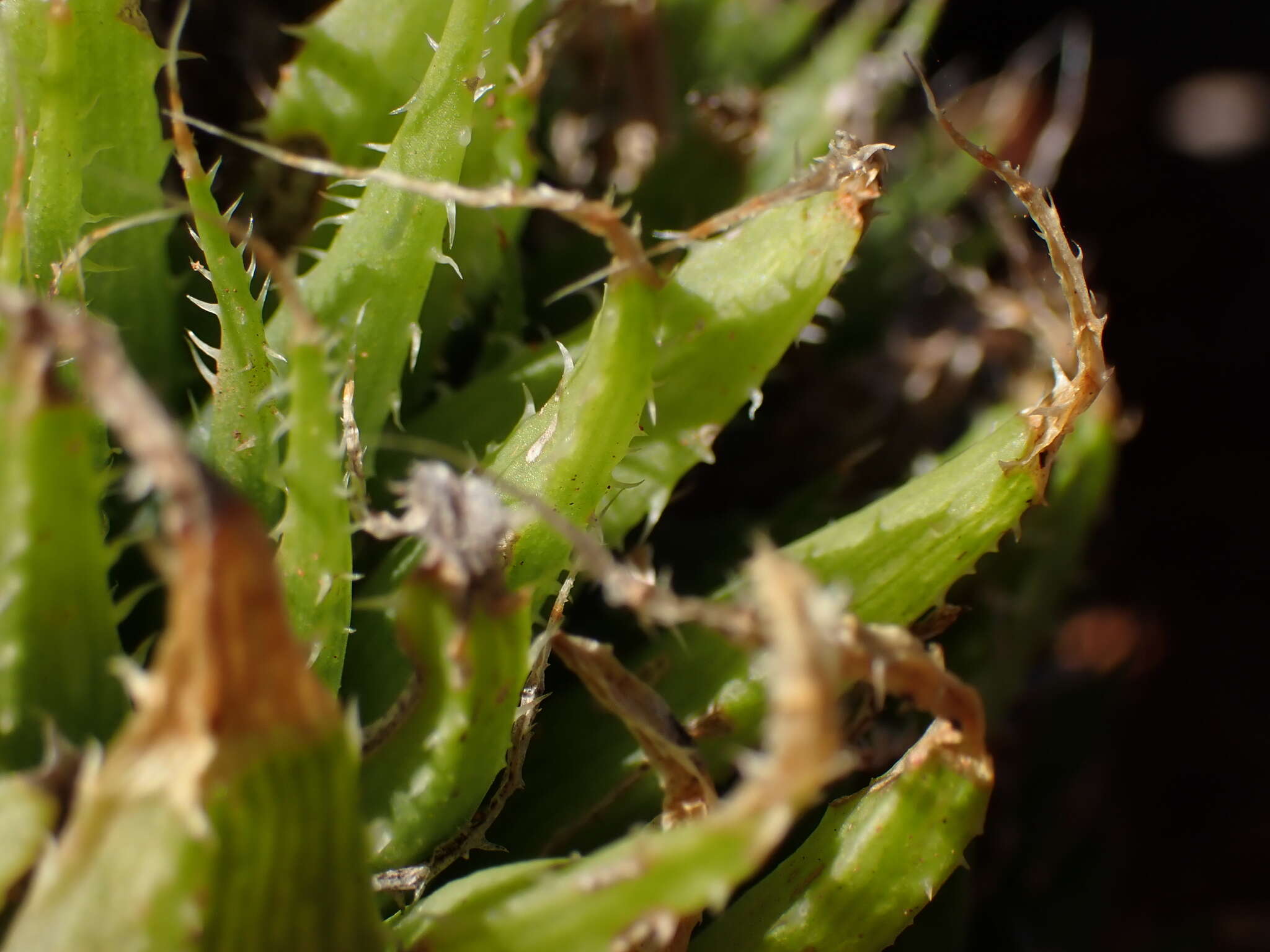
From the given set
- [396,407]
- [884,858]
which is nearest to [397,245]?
[396,407]

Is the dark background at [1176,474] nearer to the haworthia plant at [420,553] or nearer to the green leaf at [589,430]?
the haworthia plant at [420,553]

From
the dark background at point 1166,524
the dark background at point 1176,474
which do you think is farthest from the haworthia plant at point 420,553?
the dark background at point 1176,474

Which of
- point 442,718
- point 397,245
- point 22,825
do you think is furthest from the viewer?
point 397,245

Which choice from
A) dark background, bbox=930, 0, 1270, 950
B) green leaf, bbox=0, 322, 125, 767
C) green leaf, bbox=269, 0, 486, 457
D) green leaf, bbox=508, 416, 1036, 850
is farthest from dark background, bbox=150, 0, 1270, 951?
green leaf, bbox=0, 322, 125, 767

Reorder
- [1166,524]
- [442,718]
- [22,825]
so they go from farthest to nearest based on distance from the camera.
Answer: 1. [1166,524]
2. [442,718]
3. [22,825]

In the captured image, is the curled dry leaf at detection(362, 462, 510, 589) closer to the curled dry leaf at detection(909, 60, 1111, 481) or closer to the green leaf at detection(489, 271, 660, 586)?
the green leaf at detection(489, 271, 660, 586)

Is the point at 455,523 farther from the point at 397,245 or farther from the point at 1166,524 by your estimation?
the point at 1166,524
